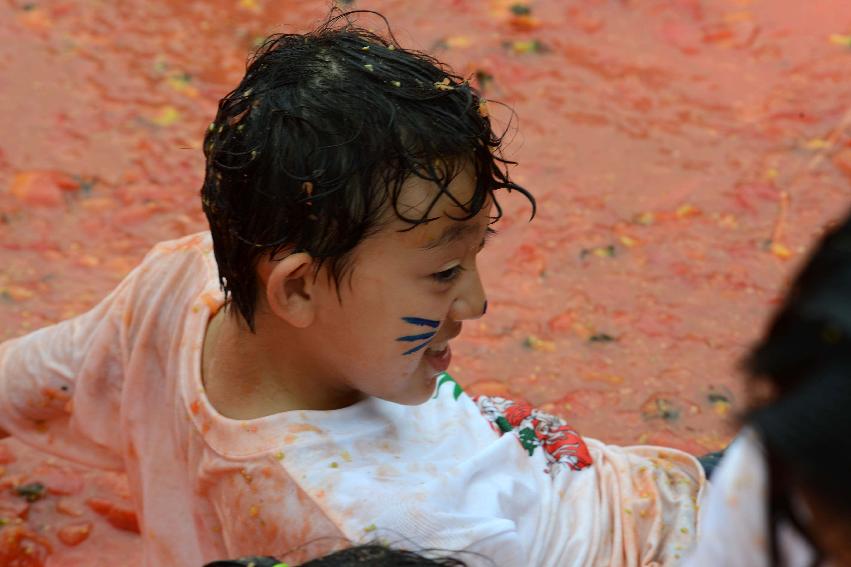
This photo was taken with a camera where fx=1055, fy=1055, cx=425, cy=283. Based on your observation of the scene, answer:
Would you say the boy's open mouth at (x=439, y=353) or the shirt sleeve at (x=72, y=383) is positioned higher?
the boy's open mouth at (x=439, y=353)

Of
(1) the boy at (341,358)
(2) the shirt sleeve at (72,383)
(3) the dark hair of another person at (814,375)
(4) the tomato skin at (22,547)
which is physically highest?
(3) the dark hair of another person at (814,375)

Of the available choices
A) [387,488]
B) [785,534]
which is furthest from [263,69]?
[785,534]

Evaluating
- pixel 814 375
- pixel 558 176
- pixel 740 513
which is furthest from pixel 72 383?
pixel 558 176

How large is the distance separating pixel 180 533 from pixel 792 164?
2.72 m

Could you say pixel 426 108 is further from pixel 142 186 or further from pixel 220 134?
pixel 142 186

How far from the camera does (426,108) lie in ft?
5.27

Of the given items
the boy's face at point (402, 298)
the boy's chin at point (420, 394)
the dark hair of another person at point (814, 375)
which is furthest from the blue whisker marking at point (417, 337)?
the dark hair of another person at point (814, 375)

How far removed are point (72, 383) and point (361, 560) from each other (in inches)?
37.2

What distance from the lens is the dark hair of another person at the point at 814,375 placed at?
33.3 inches

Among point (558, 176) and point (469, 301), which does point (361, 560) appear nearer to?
point (469, 301)

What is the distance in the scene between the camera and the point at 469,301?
67.2 inches

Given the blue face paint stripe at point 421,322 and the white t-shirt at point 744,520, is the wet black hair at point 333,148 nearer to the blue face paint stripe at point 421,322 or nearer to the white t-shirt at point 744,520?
the blue face paint stripe at point 421,322

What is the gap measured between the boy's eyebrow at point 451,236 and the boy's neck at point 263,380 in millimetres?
302

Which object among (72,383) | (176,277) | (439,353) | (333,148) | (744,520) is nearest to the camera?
(744,520)
